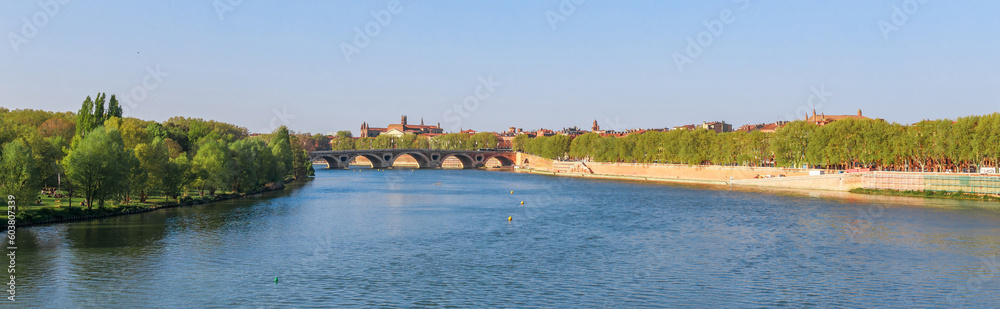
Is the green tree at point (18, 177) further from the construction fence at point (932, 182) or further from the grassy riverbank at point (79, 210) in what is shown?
the construction fence at point (932, 182)

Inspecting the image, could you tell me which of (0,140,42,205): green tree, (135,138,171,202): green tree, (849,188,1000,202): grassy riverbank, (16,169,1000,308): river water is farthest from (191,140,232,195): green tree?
(849,188,1000,202): grassy riverbank

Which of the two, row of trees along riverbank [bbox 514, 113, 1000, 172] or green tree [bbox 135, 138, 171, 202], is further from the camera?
row of trees along riverbank [bbox 514, 113, 1000, 172]

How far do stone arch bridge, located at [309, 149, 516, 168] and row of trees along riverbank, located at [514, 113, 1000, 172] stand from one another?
45.1 m

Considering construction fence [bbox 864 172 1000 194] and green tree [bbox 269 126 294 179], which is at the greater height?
green tree [bbox 269 126 294 179]

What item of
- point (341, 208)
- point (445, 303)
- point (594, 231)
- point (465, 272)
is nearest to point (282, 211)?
point (341, 208)

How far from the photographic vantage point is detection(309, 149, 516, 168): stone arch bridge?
15875cm

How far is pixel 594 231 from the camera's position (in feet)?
158

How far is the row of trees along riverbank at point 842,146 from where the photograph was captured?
78.1 meters

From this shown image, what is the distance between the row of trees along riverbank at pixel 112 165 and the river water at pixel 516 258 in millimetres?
3178

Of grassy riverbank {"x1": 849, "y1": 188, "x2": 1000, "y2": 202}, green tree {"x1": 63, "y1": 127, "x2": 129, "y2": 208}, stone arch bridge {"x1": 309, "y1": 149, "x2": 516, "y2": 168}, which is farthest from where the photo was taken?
stone arch bridge {"x1": 309, "y1": 149, "x2": 516, "y2": 168}

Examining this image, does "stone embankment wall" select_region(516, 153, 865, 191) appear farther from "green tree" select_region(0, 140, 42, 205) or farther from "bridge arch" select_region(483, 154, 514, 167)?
"green tree" select_region(0, 140, 42, 205)

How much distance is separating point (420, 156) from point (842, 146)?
102 m

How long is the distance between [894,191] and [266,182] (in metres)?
67.0

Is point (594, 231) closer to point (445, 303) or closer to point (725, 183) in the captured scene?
point (445, 303)
